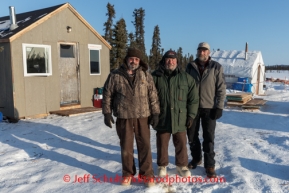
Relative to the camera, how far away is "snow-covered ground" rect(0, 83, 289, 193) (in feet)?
10.9

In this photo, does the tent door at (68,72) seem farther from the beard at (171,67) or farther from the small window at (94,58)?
the beard at (171,67)

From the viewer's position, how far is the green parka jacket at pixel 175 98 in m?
3.33

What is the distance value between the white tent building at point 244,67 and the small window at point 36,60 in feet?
44.5

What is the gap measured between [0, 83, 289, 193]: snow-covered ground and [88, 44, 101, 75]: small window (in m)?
3.26

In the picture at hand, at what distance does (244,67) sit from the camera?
17797 millimetres

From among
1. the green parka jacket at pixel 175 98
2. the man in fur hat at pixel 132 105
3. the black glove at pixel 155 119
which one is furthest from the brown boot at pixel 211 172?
the black glove at pixel 155 119

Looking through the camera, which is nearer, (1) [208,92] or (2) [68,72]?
(1) [208,92]

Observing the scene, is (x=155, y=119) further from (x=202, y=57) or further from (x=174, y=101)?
(x=202, y=57)

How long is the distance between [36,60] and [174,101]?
6.07 m

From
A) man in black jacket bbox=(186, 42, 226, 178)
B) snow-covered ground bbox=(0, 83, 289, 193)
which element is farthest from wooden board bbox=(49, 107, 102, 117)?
man in black jacket bbox=(186, 42, 226, 178)

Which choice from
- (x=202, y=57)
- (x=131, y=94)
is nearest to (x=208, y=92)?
(x=202, y=57)

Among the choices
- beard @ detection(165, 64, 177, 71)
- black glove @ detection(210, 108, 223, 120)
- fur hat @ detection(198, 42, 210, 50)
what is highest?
fur hat @ detection(198, 42, 210, 50)

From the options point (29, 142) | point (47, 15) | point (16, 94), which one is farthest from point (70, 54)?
point (29, 142)

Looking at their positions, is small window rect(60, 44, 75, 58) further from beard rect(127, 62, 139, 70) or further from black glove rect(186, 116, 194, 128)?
black glove rect(186, 116, 194, 128)
